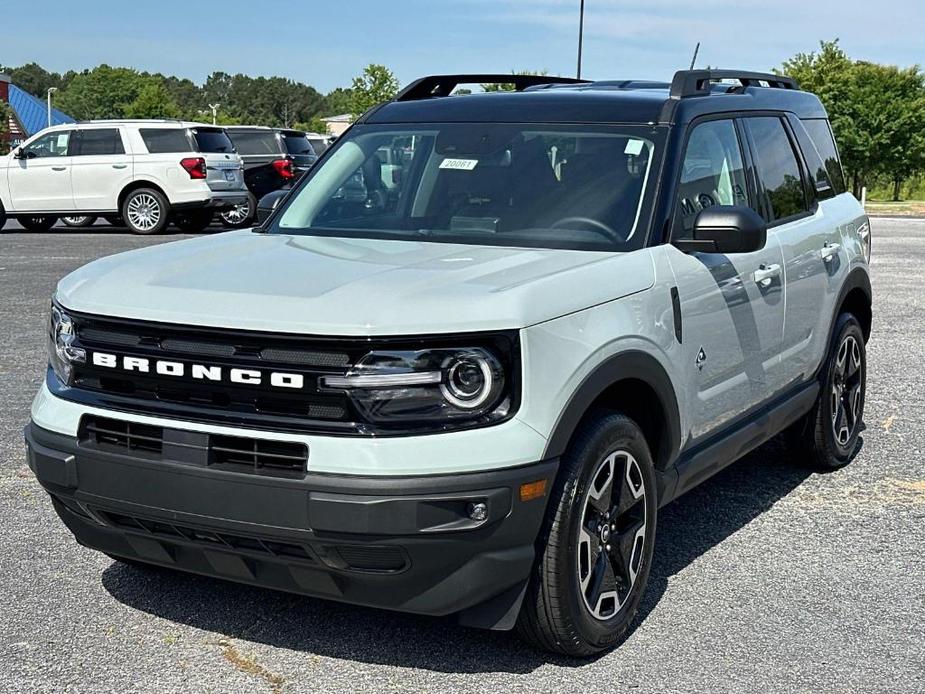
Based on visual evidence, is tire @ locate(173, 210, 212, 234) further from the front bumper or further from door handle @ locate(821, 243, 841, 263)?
the front bumper

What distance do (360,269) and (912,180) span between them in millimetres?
60757

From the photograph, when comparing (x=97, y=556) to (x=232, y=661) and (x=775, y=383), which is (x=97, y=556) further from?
(x=775, y=383)

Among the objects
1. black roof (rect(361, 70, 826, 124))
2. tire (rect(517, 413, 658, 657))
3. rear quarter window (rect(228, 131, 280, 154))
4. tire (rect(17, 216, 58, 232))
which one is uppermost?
black roof (rect(361, 70, 826, 124))

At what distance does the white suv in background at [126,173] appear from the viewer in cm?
2138

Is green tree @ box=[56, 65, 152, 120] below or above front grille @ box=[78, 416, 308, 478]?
above

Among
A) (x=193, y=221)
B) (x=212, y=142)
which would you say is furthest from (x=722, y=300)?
(x=193, y=221)

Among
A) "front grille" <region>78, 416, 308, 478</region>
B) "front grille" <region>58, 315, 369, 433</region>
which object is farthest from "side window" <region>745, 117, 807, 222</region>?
"front grille" <region>78, 416, 308, 478</region>

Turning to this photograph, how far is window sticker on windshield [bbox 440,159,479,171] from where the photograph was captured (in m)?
→ 4.99

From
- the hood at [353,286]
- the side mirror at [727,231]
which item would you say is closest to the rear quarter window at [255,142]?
the hood at [353,286]

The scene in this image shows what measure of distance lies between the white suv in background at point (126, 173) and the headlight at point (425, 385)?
18466 mm

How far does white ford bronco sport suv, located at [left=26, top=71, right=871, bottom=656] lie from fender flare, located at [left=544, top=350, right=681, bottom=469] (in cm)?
1

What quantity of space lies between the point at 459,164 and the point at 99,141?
59.0 ft

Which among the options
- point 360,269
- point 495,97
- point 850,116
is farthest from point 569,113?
point 850,116

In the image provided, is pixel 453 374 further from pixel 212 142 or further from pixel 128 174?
pixel 128 174
